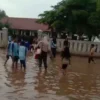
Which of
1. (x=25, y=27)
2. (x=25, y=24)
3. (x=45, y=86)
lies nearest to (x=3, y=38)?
(x=25, y=27)

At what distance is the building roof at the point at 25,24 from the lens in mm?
46578

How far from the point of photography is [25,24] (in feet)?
158

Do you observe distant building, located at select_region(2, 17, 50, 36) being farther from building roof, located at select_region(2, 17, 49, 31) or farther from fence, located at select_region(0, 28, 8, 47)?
fence, located at select_region(0, 28, 8, 47)

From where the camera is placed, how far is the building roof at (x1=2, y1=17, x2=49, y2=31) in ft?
153

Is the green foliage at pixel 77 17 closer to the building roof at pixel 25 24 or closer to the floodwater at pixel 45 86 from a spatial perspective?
the floodwater at pixel 45 86

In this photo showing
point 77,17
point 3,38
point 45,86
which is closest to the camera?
point 45,86

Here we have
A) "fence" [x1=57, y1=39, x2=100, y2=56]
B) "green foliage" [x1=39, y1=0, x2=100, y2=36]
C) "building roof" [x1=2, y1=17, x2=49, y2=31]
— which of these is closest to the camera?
"green foliage" [x1=39, y1=0, x2=100, y2=36]

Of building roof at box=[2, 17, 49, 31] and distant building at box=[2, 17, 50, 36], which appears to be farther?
building roof at box=[2, 17, 49, 31]

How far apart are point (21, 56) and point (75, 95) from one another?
5.41 metres

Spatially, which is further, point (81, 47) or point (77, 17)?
point (81, 47)

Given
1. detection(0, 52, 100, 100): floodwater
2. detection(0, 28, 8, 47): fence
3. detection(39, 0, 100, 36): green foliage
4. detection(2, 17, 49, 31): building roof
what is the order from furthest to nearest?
detection(2, 17, 49, 31): building roof, detection(0, 28, 8, 47): fence, detection(39, 0, 100, 36): green foliage, detection(0, 52, 100, 100): floodwater

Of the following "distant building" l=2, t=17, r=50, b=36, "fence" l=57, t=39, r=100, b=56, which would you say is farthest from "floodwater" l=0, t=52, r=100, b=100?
"distant building" l=2, t=17, r=50, b=36

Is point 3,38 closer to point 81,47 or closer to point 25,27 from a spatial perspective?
point 81,47

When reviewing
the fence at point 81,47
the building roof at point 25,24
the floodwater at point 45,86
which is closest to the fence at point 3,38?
the fence at point 81,47
